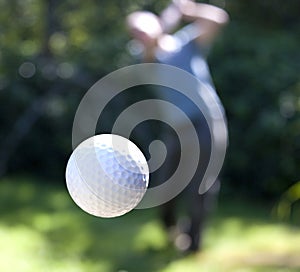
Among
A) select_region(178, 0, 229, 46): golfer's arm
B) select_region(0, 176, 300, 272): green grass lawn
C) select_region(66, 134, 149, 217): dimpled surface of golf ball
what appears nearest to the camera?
select_region(66, 134, 149, 217): dimpled surface of golf ball

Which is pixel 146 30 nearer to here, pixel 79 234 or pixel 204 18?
pixel 204 18

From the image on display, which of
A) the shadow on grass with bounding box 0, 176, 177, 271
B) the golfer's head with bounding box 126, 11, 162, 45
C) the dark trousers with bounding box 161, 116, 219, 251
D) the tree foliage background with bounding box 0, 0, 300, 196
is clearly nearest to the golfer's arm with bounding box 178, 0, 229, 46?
the golfer's head with bounding box 126, 11, 162, 45

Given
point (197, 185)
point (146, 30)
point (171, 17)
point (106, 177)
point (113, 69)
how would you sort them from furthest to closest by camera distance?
point (113, 69), point (171, 17), point (197, 185), point (146, 30), point (106, 177)

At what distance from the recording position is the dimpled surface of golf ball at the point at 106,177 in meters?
2.15

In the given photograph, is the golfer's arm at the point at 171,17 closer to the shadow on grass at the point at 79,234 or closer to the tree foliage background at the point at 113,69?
the shadow on grass at the point at 79,234

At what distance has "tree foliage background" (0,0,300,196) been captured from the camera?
6.04m

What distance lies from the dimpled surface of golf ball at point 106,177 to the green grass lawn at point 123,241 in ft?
5.01

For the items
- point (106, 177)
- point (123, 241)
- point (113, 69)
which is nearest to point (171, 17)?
point (123, 241)

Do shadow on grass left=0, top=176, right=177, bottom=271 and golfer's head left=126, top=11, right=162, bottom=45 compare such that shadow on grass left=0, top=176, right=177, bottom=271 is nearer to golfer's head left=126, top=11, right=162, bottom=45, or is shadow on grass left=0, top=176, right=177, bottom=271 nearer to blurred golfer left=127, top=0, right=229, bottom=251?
blurred golfer left=127, top=0, right=229, bottom=251

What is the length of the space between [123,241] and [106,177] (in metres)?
2.41

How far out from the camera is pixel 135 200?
7.27ft

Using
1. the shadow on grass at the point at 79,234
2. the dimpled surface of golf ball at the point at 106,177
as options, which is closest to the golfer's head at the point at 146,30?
the shadow on grass at the point at 79,234

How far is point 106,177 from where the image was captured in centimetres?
215

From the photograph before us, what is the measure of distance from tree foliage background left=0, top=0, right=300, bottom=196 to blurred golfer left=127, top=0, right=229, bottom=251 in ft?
5.24
